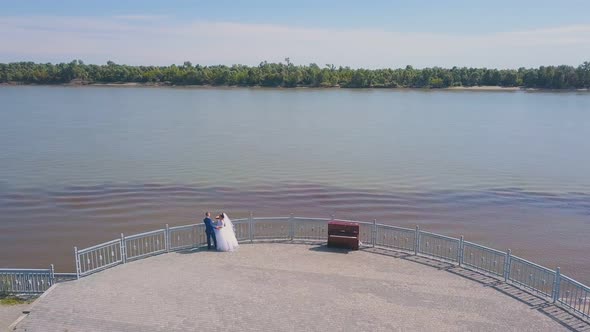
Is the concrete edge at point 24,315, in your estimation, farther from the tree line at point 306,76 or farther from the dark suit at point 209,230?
the tree line at point 306,76

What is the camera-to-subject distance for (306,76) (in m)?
134

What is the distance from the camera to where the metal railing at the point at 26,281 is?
43.7ft

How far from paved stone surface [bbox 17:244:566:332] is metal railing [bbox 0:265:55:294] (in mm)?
777

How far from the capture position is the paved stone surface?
1119cm

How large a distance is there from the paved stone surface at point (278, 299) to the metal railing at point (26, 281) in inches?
30.6

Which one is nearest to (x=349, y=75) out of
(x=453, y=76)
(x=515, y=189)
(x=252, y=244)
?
(x=453, y=76)

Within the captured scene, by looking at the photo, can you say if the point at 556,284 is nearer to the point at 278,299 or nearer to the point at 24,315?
the point at 278,299

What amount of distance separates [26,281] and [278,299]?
692 centimetres

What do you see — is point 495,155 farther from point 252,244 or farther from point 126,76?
point 126,76

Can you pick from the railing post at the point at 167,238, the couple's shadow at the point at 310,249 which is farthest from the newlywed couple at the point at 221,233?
the railing post at the point at 167,238

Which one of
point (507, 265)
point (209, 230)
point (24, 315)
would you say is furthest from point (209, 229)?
point (507, 265)

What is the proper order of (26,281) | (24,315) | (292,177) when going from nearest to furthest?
(24,315) → (26,281) → (292,177)

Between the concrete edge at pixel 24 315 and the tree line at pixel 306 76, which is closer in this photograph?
the concrete edge at pixel 24 315

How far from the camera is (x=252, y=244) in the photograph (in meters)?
16.1
